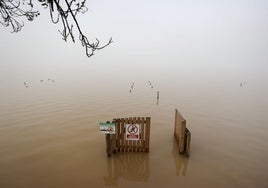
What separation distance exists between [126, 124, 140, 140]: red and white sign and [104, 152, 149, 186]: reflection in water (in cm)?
82

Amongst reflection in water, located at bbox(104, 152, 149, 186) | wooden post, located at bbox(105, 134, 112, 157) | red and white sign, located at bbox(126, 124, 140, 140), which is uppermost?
red and white sign, located at bbox(126, 124, 140, 140)

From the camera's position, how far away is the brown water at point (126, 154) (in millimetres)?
7234

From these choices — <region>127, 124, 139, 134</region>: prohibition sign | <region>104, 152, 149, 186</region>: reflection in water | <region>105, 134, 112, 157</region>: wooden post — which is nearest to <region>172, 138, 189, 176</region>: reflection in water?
<region>104, 152, 149, 186</region>: reflection in water

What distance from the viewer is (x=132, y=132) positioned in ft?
27.5

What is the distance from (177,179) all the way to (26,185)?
Result: 16.5 ft

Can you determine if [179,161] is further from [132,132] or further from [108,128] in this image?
[108,128]

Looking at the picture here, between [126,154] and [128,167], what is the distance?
836 mm

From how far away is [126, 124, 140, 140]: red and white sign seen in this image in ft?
27.2

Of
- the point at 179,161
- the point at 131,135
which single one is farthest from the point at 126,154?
the point at 179,161

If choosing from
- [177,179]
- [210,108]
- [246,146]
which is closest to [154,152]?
[177,179]

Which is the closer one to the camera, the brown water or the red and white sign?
the brown water

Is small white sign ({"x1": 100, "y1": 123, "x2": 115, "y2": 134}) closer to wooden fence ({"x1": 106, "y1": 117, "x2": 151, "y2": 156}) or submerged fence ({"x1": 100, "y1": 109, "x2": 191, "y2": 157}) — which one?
submerged fence ({"x1": 100, "y1": 109, "x2": 191, "y2": 157})

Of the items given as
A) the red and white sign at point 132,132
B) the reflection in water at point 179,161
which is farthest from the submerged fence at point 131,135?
the reflection in water at point 179,161

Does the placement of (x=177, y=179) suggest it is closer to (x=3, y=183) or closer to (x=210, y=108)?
(x=3, y=183)
